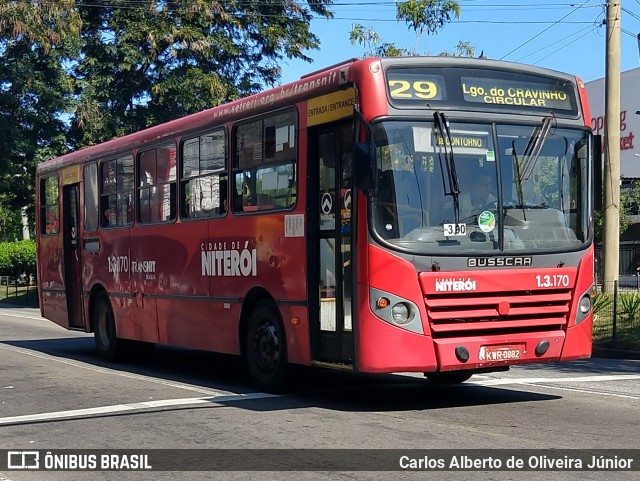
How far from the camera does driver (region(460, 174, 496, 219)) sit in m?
9.91

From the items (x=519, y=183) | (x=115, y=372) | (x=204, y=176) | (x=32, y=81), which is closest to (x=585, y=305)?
(x=519, y=183)

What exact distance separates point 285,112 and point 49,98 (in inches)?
1119

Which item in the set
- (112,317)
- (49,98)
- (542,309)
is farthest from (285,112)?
(49,98)

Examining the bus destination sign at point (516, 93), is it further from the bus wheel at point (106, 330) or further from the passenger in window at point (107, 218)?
the bus wheel at point (106, 330)

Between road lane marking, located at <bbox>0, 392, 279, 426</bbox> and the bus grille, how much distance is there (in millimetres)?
2616

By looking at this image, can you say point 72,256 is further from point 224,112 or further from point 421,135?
point 421,135

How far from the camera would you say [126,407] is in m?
10.9

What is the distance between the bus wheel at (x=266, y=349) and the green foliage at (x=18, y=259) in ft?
145

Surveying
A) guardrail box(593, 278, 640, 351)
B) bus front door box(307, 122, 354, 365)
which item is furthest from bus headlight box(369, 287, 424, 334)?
guardrail box(593, 278, 640, 351)

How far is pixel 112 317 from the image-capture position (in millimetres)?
16391

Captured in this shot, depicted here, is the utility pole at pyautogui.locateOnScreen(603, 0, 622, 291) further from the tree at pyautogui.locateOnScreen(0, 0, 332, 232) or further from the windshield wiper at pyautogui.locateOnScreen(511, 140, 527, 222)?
the tree at pyautogui.locateOnScreen(0, 0, 332, 232)

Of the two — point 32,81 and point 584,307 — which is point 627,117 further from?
point 584,307

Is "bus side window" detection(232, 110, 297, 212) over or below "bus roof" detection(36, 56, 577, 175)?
below

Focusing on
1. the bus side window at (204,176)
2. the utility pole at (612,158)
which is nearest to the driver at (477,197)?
the bus side window at (204,176)
